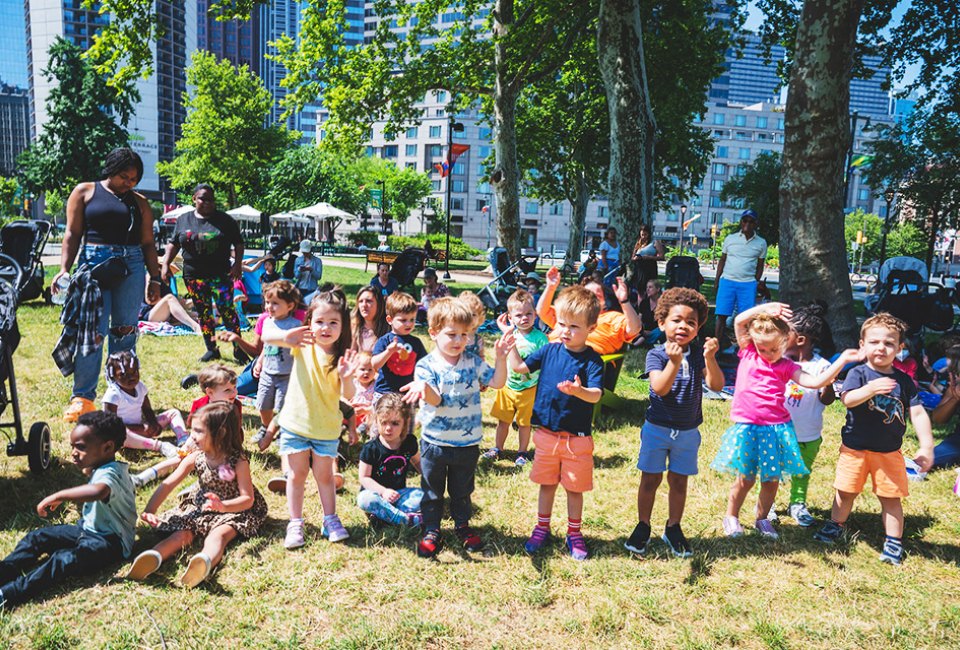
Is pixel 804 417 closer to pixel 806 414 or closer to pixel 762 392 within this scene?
pixel 806 414

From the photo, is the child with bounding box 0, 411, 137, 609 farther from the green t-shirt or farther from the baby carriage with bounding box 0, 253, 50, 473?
the green t-shirt

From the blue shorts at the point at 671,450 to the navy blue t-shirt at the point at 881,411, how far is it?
1.03 m

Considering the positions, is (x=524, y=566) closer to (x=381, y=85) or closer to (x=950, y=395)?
(x=950, y=395)

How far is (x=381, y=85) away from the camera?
20.2 metres

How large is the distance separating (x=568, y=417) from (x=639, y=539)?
901 mm

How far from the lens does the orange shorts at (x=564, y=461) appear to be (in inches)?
156

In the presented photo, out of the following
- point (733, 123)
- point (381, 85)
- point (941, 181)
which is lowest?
point (941, 181)

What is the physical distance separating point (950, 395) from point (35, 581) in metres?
5.75

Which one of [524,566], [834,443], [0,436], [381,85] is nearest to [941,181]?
[381,85]

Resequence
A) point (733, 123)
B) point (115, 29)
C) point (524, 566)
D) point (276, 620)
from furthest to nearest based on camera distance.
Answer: point (733, 123) → point (115, 29) → point (524, 566) → point (276, 620)

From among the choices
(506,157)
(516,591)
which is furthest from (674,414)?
(506,157)

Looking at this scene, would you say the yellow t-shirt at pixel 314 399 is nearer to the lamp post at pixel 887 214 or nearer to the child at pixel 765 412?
the child at pixel 765 412

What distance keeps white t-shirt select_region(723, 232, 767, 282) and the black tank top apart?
25.1 feet

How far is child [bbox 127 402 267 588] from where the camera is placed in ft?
12.5
